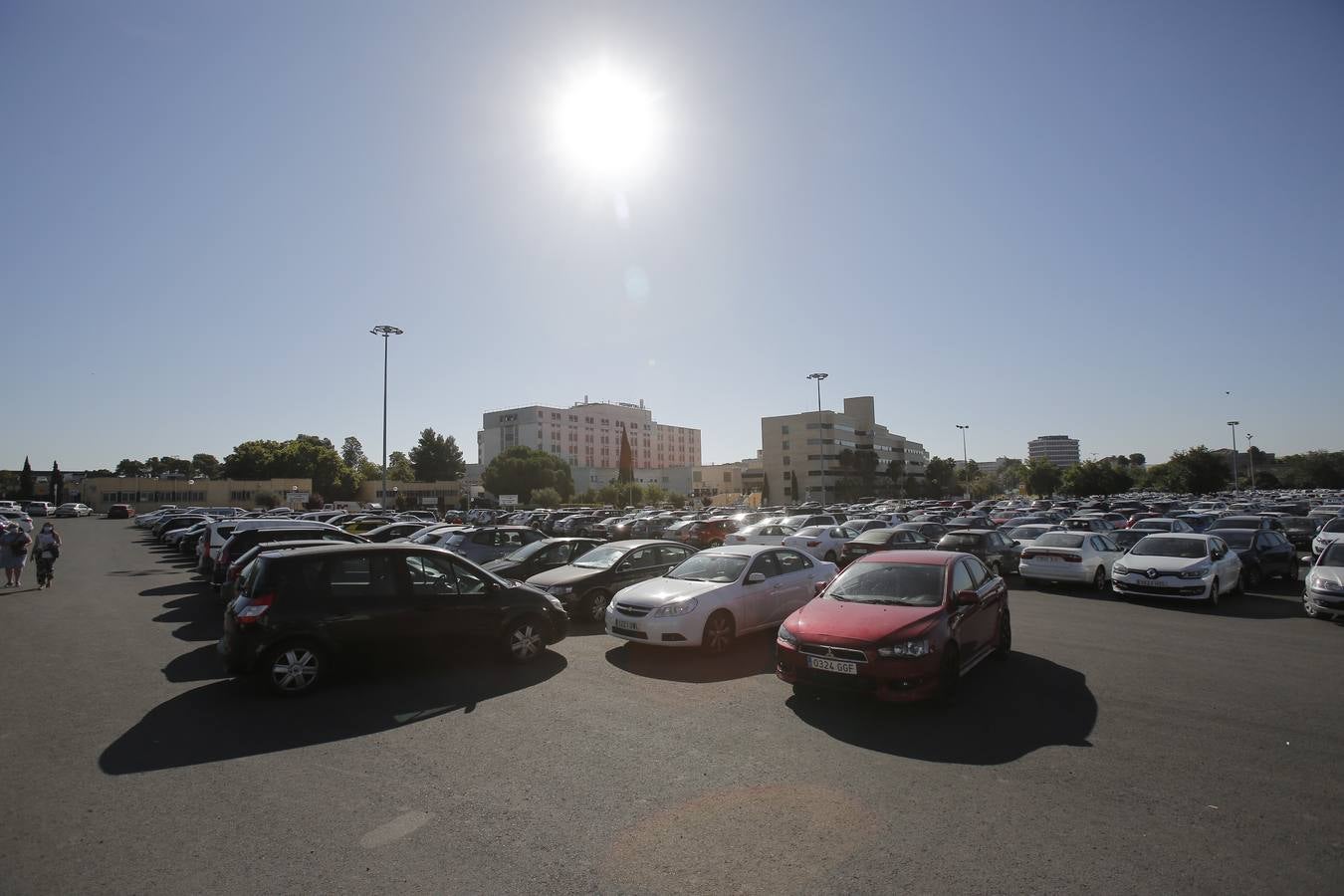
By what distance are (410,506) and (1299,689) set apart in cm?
8204

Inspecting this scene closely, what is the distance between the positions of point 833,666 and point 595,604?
6.23m

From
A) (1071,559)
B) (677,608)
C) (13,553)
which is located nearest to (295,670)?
(677,608)

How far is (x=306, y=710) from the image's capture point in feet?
23.2

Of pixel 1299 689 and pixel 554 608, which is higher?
pixel 554 608

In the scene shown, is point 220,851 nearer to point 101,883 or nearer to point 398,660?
point 101,883

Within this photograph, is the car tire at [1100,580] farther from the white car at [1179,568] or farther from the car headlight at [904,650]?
the car headlight at [904,650]

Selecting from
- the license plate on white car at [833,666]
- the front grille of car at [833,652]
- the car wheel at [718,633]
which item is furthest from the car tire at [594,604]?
the license plate on white car at [833,666]

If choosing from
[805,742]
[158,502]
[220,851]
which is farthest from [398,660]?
[158,502]

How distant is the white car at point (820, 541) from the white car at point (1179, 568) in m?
8.26

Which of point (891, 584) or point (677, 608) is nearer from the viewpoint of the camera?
point (891, 584)

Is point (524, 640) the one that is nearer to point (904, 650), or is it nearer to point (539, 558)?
point (904, 650)

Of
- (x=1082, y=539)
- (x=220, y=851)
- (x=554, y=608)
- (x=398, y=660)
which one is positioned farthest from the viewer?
(x=1082, y=539)

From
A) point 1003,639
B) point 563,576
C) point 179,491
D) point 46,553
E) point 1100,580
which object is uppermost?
point 179,491

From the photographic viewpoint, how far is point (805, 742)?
6004mm
